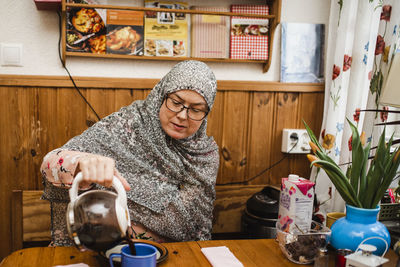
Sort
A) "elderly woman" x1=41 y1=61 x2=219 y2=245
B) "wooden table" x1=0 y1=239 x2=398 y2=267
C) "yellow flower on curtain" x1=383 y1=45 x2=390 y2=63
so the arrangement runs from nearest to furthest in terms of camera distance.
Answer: "wooden table" x1=0 y1=239 x2=398 y2=267 → "elderly woman" x1=41 y1=61 x2=219 y2=245 → "yellow flower on curtain" x1=383 y1=45 x2=390 y2=63

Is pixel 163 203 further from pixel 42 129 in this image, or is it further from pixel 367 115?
pixel 367 115

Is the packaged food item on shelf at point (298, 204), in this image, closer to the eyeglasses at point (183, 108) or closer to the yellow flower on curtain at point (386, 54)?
the eyeglasses at point (183, 108)

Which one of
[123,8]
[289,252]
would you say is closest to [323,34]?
[123,8]

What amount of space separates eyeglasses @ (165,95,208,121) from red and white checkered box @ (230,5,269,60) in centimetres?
52

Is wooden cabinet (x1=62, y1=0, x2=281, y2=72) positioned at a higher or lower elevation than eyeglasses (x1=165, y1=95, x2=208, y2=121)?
higher

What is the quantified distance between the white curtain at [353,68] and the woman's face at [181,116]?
0.71 metres

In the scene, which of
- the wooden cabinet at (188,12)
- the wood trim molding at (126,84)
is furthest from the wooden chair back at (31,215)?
the wooden cabinet at (188,12)

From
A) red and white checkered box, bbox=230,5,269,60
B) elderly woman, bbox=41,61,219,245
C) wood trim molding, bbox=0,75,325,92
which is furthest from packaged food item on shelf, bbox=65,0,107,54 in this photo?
A: red and white checkered box, bbox=230,5,269,60

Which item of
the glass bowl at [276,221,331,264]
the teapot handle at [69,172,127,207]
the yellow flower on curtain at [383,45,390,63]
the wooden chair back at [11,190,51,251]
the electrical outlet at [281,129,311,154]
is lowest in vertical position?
the wooden chair back at [11,190,51,251]

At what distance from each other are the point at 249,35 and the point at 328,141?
2.12ft

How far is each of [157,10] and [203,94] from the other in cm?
53

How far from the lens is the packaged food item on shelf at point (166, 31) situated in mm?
1707

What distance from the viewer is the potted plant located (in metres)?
0.96

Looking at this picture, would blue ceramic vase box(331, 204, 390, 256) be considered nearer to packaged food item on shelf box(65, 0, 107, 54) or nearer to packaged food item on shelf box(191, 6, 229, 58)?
packaged food item on shelf box(191, 6, 229, 58)
